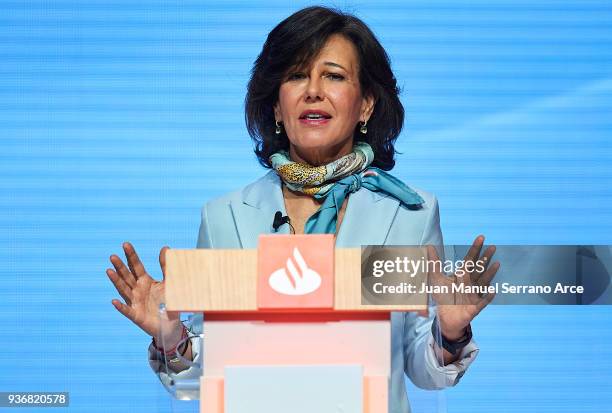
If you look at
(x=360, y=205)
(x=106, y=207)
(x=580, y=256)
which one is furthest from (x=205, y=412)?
(x=106, y=207)

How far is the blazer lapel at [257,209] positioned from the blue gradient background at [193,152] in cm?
68

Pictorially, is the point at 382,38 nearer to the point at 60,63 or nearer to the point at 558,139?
the point at 558,139

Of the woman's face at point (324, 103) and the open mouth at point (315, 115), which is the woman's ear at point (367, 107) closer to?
the woman's face at point (324, 103)

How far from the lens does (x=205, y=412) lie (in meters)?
1.53

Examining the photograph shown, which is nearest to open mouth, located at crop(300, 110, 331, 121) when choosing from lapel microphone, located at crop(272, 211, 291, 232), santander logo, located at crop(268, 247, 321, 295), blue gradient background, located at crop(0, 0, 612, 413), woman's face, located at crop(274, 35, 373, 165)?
woman's face, located at crop(274, 35, 373, 165)

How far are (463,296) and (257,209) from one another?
0.89 m

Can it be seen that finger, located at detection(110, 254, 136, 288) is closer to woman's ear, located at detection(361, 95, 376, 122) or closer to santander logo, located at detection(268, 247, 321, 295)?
santander logo, located at detection(268, 247, 321, 295)

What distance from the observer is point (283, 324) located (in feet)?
5.12

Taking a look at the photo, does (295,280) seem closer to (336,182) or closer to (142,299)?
(142,299)

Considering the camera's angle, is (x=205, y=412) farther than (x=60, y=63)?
No

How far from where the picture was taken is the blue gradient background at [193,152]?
335 centimetres

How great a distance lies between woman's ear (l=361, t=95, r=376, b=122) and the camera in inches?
112

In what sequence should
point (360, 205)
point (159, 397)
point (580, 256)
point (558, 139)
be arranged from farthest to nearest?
point (558, 139) → point (580, 256) → point (360, 205) → point (159, 397)

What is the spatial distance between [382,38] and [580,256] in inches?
37.4
